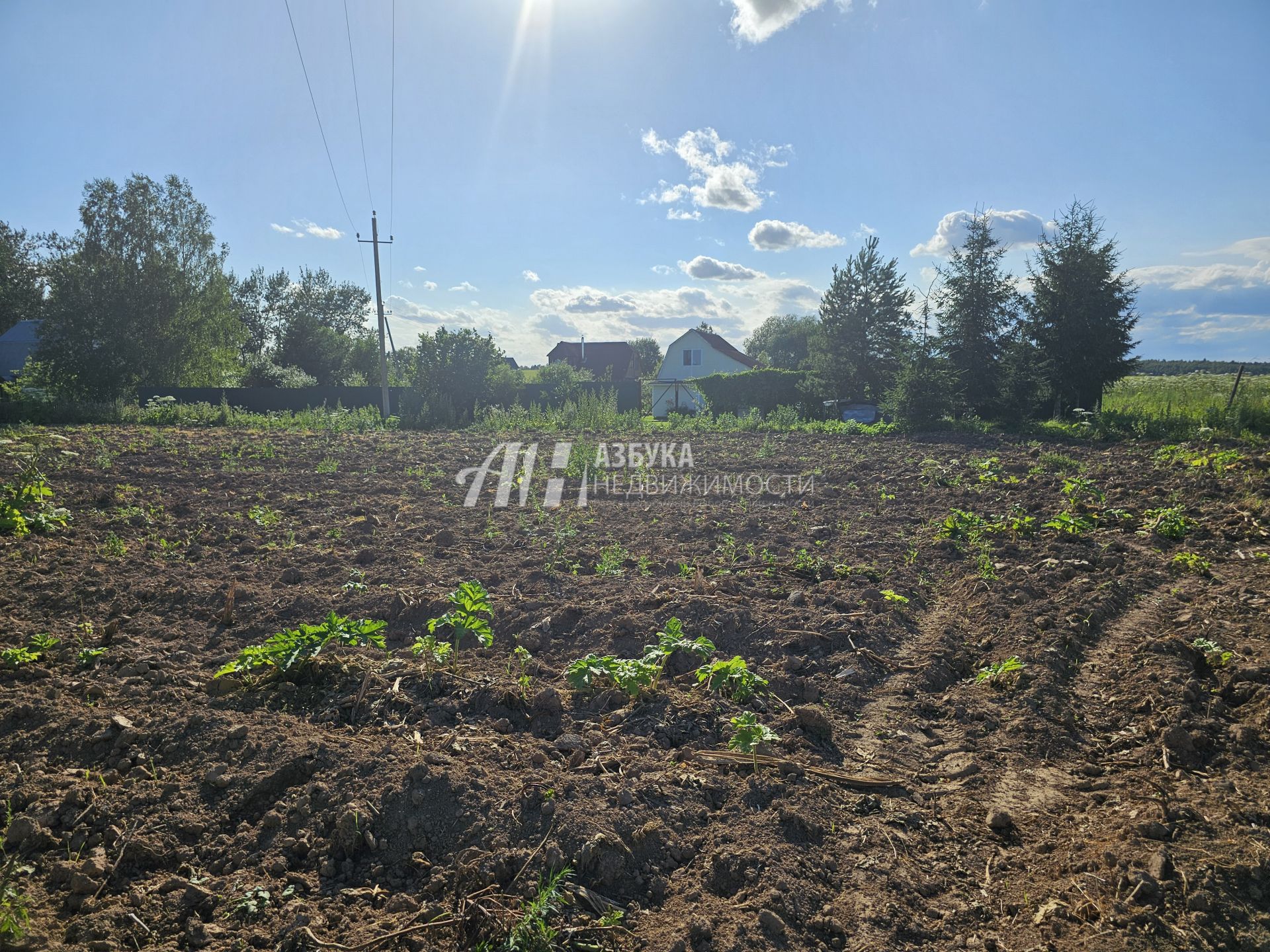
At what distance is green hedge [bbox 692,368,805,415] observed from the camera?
22609mm

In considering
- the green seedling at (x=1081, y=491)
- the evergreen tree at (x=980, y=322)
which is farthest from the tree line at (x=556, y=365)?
the green seedling at (x=1081, y=491)

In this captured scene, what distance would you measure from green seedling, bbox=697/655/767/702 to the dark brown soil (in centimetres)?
8

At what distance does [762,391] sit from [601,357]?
2356 cm

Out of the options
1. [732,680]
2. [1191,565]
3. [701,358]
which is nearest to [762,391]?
[701,358]

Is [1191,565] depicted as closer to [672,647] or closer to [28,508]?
[672,647]

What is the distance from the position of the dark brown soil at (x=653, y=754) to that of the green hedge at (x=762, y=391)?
17.6 metres

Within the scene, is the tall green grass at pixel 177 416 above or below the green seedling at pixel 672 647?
above

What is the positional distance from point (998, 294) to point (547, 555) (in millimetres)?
15657

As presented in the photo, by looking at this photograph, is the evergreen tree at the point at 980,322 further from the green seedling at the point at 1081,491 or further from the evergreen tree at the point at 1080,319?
the green seedling at the point at 1081,491

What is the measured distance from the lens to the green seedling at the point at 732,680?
9.66 feet

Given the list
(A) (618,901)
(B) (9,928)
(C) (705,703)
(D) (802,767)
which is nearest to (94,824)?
(B) (9,928)

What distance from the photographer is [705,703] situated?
9.75 ft

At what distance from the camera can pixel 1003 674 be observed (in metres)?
3.27

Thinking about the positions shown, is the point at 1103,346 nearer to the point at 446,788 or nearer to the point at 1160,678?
the point at 1160,678
